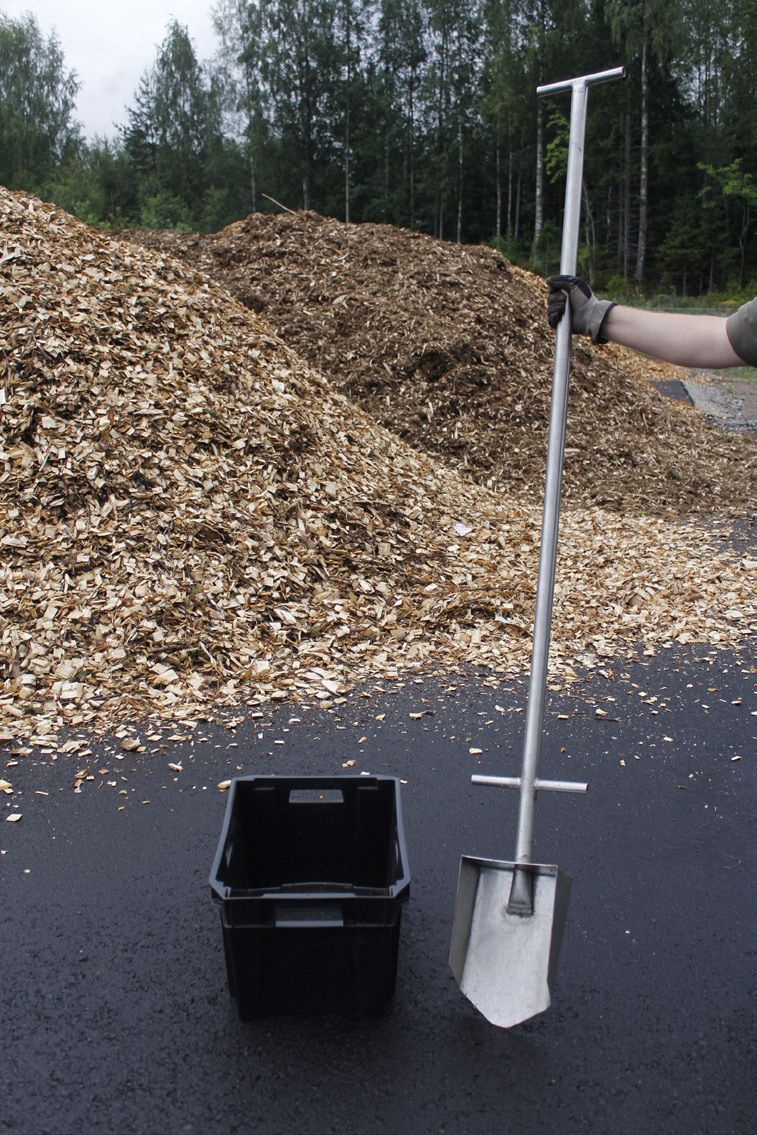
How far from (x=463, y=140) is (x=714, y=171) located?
957 centimetres

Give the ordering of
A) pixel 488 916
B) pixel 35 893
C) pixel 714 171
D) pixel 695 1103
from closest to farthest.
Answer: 1. pixel 695 1103
2. pixel 488 916
3. pixel 35 893
4. pixel 714 171

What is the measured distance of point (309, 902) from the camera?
5.62 feet

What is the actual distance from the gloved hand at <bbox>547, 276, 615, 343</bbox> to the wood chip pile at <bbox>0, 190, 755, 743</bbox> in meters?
2.03

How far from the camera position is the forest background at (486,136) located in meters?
27.5

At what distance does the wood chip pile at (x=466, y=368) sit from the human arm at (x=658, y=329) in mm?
4957

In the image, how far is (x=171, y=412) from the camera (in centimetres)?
482

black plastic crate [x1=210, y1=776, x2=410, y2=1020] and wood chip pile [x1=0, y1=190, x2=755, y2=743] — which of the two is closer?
black plastic crate [x1=210, y1=776, x2=410, y2=1020]

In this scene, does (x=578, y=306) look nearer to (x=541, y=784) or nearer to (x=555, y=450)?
(x=555, y=450)

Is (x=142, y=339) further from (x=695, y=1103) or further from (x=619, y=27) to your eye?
(x=619, y=27)

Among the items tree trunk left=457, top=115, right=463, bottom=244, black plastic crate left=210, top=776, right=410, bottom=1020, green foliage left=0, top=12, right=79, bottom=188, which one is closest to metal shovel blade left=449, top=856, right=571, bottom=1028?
black plastic crate left=210, top=776, right=410, bottom=1020

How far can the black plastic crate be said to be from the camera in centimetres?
174

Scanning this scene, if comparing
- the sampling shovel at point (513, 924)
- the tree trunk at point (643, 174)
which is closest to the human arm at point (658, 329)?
the sampling shovel at point (513, 924)

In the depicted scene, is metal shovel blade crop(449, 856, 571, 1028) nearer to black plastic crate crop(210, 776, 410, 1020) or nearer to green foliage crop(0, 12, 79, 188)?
black plastic crate crop(210, 776, 410, 1020)

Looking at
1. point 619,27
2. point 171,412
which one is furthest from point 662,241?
point 171,412
